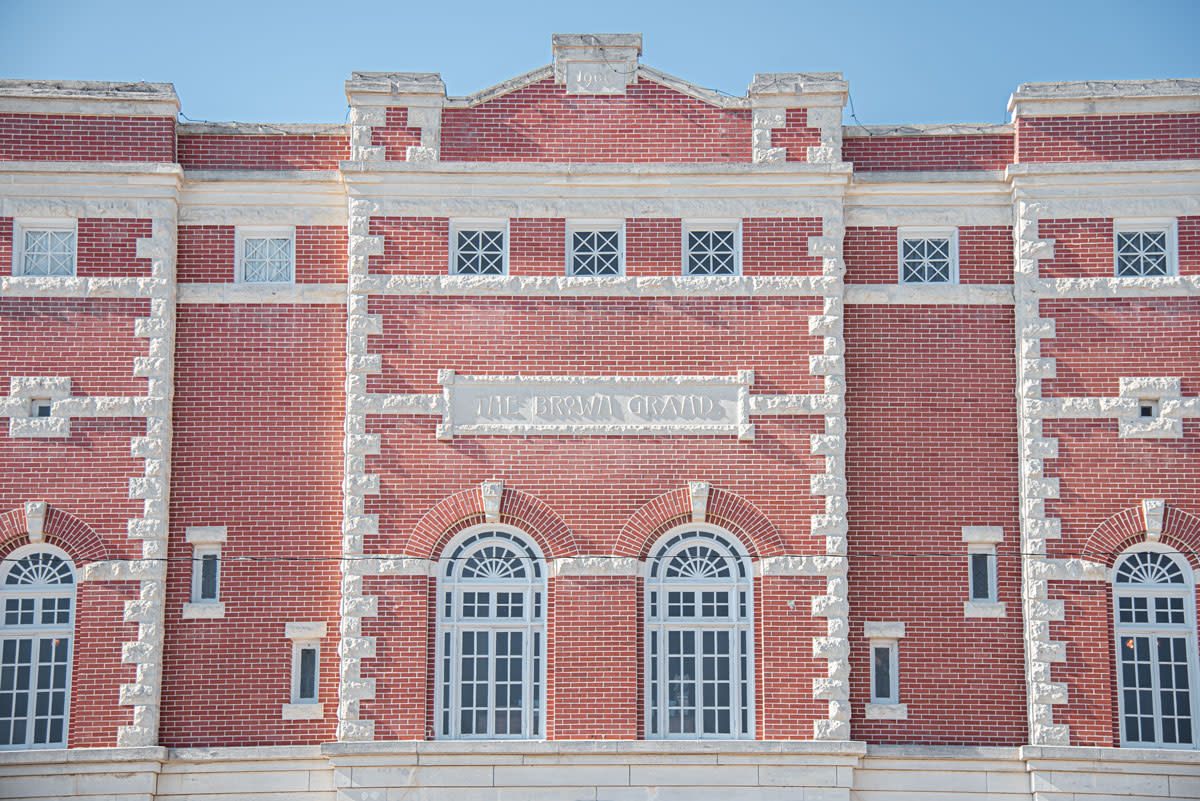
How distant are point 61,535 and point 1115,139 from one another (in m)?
14.6

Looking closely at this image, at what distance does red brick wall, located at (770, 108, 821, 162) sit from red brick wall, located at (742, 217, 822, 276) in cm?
Answer: 91

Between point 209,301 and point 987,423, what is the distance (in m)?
10.3

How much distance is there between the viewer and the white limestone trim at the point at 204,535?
18.7m

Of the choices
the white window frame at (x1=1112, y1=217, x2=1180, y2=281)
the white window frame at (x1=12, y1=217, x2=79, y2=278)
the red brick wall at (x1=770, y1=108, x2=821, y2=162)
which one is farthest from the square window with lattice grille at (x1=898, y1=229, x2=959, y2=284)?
the white window frame at (x1=12, y1=217, x2=79, y2=278)

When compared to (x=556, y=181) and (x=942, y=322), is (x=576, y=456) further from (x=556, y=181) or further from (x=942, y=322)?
(x=942, y=322)

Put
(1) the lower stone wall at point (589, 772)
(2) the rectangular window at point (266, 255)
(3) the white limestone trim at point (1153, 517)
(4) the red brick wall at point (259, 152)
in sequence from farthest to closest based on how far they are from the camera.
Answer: (4) the red brick wall at point (259, 152)
(2) the rectangular window at point (266, 255)
(3) the white limestone trim at point (1153, 517)
(1) the lower stone wall at point (589, 772)

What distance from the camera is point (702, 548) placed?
18.8 metres

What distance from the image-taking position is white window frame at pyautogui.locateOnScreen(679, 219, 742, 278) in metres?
19.2

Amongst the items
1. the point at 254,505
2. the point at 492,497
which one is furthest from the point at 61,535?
the point at 492,497

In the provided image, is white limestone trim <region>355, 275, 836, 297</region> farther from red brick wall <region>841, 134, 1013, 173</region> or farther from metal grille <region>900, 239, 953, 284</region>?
red brick wall <region>841, 134, 1013, 173</region>

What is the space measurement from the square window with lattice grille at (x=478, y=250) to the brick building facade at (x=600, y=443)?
0.06m

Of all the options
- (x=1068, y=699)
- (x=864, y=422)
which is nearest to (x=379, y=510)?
(x=864, y=422)

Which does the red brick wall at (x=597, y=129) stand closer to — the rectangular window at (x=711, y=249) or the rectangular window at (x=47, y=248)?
the rectangular window at (x=711, y=249)

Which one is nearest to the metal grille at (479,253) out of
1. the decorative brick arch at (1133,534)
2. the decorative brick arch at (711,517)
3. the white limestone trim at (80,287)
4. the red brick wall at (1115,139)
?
the decorative brick arch at (711,517)
